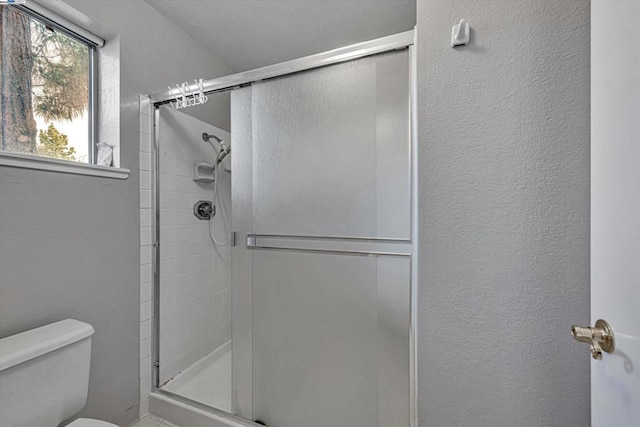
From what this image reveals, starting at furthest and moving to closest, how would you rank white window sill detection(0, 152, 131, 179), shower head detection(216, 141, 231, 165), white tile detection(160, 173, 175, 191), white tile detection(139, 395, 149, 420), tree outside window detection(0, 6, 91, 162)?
shower head detection(216, 141, 231, 165)
white tile detection(160, 173, 175, 191)
white tile detection(139, 395, 149, 420)
tree outside window detection(0, 6, 91, 162)
white window sill detection(0, 152, 131, 179)

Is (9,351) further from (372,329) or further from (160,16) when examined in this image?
(160,16)

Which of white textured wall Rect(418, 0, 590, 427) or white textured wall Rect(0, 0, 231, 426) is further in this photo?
white textured wall Rect(0, 0, 231, 426)

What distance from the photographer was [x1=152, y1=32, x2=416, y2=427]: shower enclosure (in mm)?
1068

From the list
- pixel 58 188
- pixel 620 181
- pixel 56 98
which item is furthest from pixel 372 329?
pixel 56 98

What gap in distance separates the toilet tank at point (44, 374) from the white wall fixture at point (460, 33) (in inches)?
66.8

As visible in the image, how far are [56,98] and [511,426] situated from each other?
2.26 meters

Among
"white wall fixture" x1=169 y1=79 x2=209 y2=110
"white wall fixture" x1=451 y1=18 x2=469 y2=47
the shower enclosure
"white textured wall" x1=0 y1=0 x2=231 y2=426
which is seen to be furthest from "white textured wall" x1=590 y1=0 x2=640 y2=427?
"white textured wall" x1=0 y1=0 x2=231 y2=426

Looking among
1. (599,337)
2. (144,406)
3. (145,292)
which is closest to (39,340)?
(145,292)

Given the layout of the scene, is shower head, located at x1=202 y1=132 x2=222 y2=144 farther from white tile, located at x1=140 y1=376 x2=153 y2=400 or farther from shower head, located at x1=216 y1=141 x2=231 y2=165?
white tile, located at x1=140 y1=376 x2=153 y2=400

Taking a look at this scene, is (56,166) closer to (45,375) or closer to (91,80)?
(91,80)

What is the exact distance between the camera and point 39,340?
3.13 ft

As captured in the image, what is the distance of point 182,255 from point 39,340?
2.89 ft

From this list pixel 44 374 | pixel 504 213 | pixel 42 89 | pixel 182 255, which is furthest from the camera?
pixel 182 255

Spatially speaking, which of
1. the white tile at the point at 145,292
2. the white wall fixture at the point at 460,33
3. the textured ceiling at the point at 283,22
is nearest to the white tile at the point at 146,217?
the white tile at the point at 145,292
